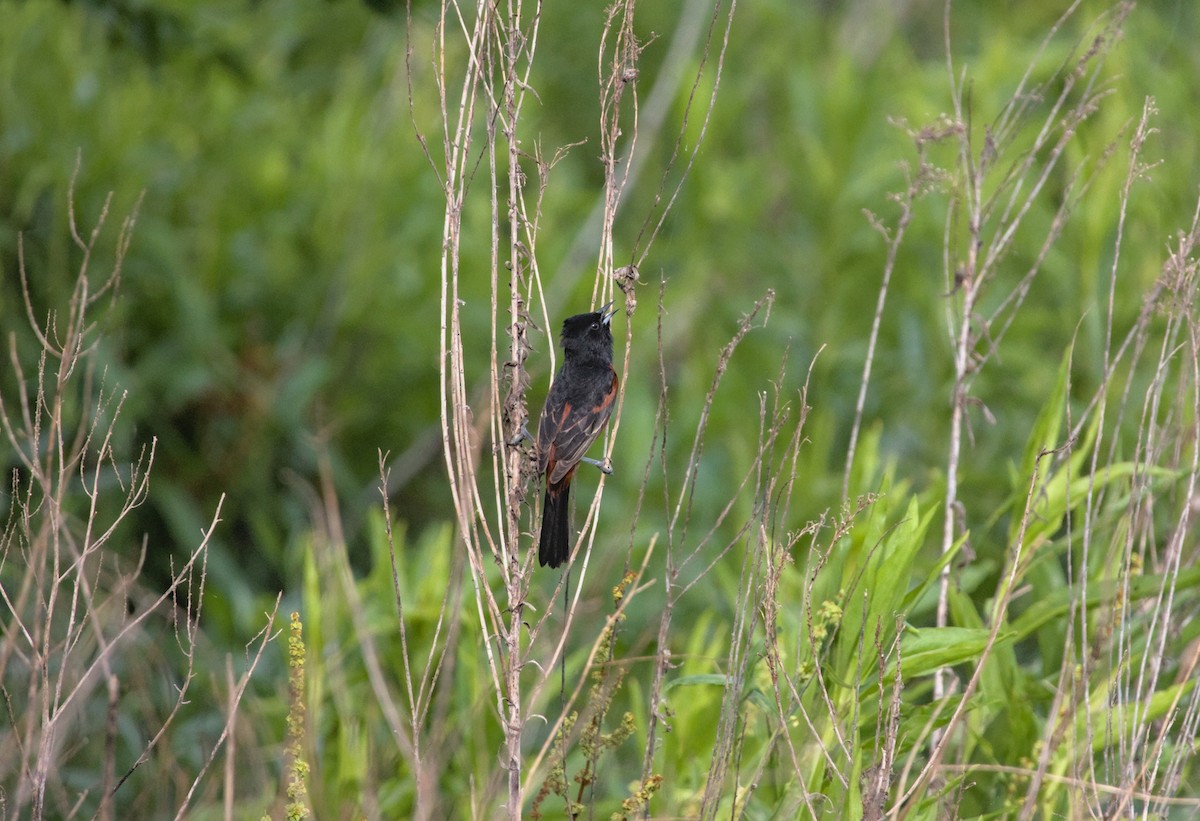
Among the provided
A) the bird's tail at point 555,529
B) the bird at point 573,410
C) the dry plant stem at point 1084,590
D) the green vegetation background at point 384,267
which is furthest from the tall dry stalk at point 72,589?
the dry plant stem at point 1084,590

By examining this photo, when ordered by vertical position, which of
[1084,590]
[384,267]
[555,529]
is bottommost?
[555,529]

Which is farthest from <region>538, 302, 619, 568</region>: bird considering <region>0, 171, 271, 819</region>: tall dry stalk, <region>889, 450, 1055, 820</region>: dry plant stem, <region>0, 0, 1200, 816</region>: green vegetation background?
<region>0, 0, 1200, 816</region>: green vegetation background

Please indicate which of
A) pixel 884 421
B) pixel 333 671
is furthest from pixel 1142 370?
pixel 333 671

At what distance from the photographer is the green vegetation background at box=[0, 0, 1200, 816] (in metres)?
6.32

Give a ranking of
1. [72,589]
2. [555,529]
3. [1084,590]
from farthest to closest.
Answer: [72,589] < [555,529] < [1084,590]

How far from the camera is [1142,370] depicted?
641 cm

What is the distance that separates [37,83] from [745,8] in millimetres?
6642

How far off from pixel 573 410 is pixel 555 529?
401mm

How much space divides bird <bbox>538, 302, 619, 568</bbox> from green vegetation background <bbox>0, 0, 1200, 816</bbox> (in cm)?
166

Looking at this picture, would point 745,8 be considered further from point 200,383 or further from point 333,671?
point 333,671

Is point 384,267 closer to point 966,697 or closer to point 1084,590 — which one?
point 1084,590

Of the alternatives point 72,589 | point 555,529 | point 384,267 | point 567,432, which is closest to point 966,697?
point 555,529

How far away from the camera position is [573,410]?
410 centimetres

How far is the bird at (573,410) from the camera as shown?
3992 mm
